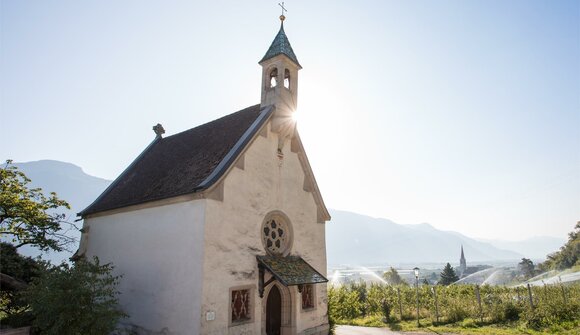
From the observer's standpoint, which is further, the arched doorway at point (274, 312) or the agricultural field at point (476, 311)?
the agricultural field at point (476, 311)

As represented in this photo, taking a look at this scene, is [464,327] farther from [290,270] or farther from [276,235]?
[276,235]

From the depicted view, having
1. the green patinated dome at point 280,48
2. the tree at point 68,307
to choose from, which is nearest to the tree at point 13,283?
the tree at point 68,307

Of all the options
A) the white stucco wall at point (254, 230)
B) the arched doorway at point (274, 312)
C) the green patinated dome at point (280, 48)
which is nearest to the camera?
the white stucco wall at point (254, 230)

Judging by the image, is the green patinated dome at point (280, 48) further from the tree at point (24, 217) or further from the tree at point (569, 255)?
the tree at point (569, 255)

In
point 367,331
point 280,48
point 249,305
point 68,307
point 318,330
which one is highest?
point 280,48

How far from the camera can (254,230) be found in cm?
1495

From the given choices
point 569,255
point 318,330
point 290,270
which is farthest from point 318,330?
point 569,255

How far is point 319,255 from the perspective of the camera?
1859 centimetres

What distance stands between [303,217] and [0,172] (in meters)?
16.5

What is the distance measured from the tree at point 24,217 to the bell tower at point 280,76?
13.4 m

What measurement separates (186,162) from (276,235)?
18.4 ft

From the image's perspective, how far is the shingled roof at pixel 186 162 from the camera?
48.9ft

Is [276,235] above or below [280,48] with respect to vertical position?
below

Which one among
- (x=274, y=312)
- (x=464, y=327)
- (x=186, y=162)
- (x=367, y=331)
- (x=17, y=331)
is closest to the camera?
(x=17, y=331)
